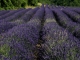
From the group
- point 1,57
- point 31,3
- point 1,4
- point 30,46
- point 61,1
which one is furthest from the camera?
point 61,1

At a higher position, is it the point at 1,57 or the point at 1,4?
the point at 1,57

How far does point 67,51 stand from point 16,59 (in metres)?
1.19

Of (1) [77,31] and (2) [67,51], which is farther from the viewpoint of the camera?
(1) [77,31]

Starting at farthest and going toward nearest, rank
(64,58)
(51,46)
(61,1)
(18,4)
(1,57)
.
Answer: (61,1) < (18,4) < (51,46) < (64,58) < (1,57)

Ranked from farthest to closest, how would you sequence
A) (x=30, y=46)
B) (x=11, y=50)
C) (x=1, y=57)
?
1. (x=30, y=46)
2. (x=11, y=50)
3. (x=1, y=57)

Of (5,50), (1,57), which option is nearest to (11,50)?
(5,50)

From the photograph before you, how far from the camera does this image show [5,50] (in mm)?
4930

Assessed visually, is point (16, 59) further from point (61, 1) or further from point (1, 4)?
point (61, 1)

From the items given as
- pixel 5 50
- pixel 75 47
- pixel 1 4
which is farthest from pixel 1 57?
pixel 1 4

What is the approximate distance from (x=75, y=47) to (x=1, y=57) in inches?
77.1

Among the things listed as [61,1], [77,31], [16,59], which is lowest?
[61,1]

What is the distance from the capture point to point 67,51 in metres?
5.02

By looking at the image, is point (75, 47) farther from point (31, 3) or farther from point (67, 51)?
point (31, 3)

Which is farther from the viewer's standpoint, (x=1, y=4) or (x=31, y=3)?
(x=31, y=3)
